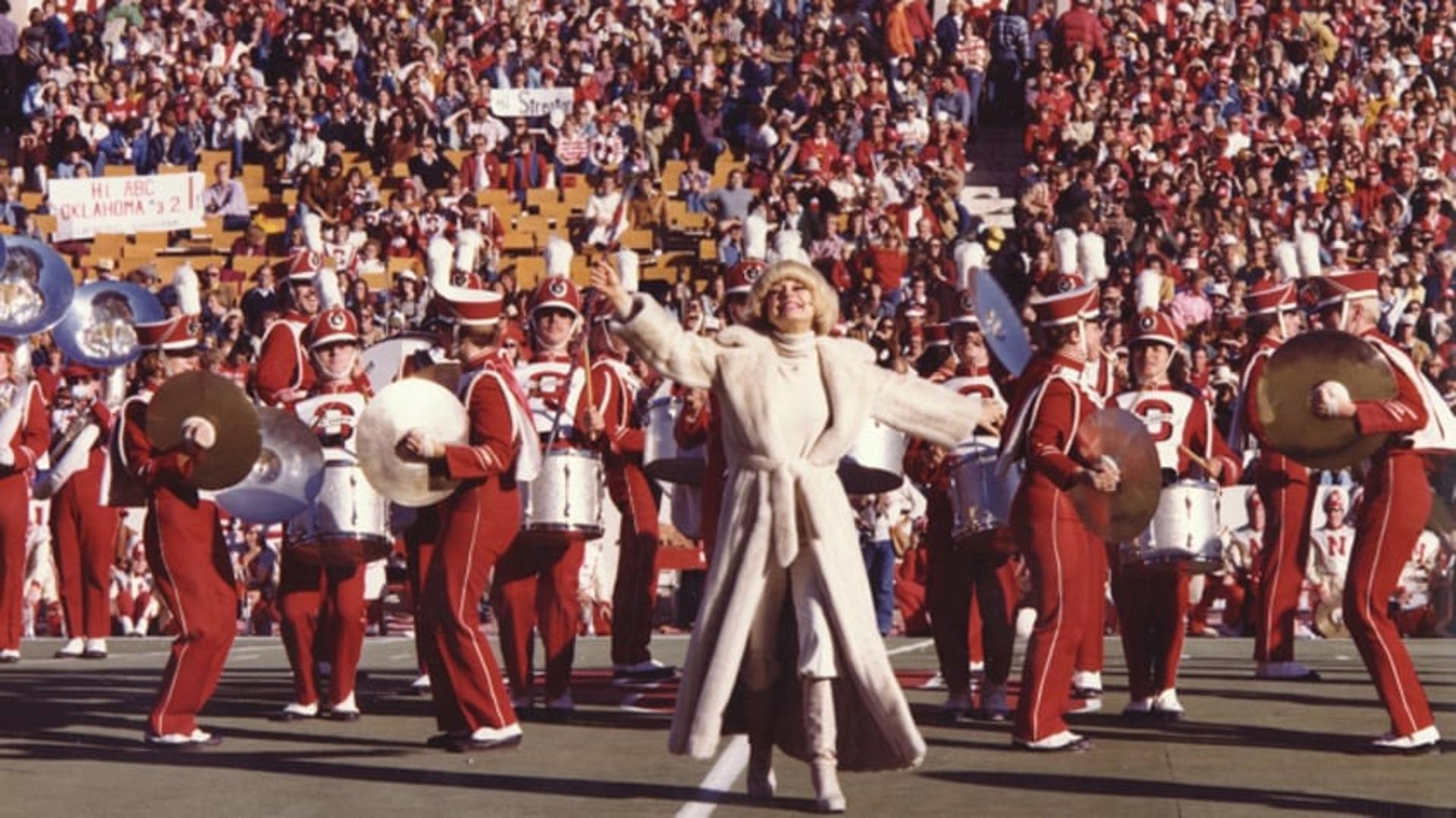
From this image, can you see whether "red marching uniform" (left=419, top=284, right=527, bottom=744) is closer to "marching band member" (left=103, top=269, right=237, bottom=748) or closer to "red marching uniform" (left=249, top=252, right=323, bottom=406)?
"marching band member" (left=103, top=269, right=237, bottom=748)

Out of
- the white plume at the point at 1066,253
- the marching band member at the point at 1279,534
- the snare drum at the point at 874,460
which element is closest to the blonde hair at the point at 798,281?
the snare drum at the point at 874,460

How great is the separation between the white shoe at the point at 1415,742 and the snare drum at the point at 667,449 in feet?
11.4

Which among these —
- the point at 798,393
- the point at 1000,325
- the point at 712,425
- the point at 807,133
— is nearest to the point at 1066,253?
the point at 1000,325

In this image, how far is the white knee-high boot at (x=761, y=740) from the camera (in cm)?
1084

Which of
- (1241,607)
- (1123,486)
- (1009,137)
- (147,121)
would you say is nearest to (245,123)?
(147,121)

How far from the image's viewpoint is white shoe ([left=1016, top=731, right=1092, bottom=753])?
12.2 meters

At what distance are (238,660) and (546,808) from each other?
7.63 meters

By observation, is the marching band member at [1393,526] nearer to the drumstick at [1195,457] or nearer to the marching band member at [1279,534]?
the drumstick at [1195,457]

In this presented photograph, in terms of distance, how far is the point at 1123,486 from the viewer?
12.2m

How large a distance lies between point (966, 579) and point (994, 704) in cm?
55

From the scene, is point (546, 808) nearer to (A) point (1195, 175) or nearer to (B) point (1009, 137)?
(A) point (1195, 175)

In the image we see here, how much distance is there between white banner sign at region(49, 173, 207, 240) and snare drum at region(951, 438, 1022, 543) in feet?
54.3

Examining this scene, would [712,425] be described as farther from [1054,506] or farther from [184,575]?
[184,575]

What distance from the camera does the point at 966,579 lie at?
44.7 ft
